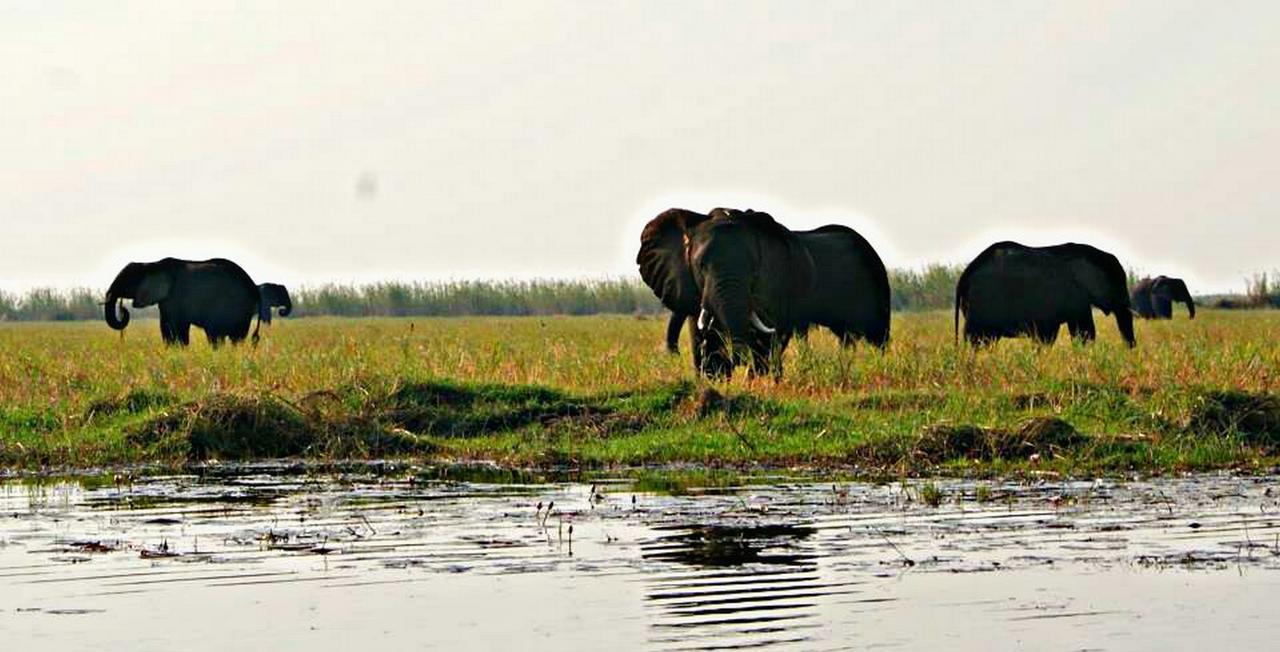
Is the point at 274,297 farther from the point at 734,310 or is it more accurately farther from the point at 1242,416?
the point at 1242,416

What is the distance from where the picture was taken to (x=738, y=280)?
22.1m

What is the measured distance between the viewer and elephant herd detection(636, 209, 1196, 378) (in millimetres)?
22125

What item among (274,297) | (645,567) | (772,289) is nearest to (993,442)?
(645,567)

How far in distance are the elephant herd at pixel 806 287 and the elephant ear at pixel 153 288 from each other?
8.03m

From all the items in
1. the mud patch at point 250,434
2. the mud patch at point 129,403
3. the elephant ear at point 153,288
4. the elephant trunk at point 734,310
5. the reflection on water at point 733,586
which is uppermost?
the elephant ear at point 153,288

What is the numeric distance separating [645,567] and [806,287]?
43.8 ft

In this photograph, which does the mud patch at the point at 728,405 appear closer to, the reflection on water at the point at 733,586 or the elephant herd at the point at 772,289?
the elephant herd at the point at 772,289

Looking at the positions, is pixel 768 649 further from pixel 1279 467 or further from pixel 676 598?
pixel 1279 467

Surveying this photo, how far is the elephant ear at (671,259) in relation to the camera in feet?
76.5

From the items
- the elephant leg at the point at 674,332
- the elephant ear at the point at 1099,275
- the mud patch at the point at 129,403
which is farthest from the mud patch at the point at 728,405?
the elephant ear at the point at 1099,275

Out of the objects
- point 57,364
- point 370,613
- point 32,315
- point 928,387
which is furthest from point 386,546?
point 32,315

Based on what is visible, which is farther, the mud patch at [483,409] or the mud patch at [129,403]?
the mud patch at [129,403]

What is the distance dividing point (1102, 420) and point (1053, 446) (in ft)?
5.90

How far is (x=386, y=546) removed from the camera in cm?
1170
